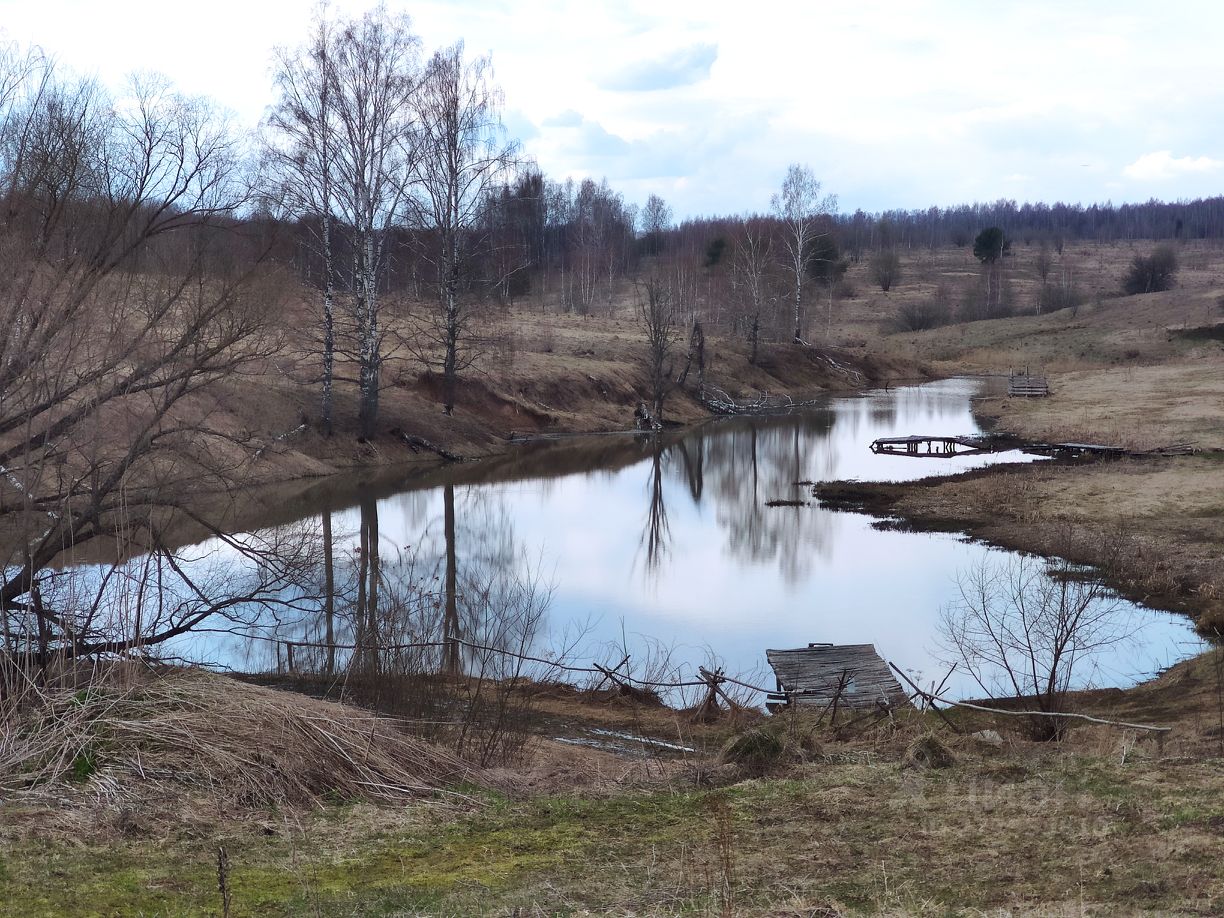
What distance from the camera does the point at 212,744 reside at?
6840 millimetres

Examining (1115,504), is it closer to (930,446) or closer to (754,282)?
(930,446)

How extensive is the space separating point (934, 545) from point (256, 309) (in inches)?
524

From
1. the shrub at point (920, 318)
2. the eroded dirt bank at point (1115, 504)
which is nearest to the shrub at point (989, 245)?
the shrub at point (920, 318)

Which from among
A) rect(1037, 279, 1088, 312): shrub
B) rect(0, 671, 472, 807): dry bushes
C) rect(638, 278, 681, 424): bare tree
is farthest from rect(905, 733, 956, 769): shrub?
rect(1037, 279, 1088, 312): shrub

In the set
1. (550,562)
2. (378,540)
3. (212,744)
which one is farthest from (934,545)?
(212,744)

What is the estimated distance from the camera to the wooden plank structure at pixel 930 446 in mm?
33000

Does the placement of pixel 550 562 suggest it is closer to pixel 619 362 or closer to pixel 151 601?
pixel 151 601

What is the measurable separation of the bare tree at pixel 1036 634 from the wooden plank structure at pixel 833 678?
36.7 inches

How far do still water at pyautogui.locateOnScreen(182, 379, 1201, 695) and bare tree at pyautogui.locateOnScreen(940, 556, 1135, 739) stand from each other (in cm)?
29

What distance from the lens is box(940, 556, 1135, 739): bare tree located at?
446 inches

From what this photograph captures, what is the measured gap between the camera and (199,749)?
22.3 ft

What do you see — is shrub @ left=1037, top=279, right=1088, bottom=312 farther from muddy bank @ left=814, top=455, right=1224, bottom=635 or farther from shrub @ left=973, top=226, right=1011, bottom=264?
muddy bank @ left=814, top=455, right=1224, bottom=635

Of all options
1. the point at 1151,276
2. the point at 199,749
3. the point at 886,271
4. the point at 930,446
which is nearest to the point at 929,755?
the point at 199,749

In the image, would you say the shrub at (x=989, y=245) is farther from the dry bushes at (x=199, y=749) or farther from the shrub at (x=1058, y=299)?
the dry bushes at (x=199, y=749)
